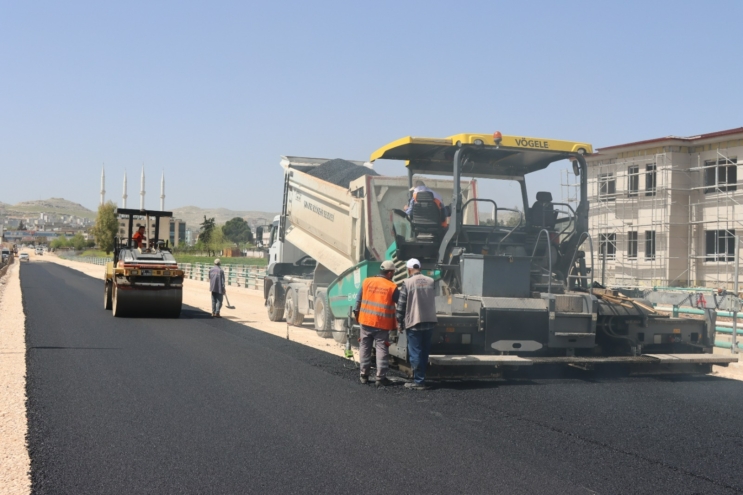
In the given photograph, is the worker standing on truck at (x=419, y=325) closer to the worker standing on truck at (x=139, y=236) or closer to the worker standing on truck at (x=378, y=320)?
the worker standing on truck at (x=378, y=320)

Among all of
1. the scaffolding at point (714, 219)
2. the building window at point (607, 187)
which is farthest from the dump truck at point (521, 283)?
the building window at point (607, 187)

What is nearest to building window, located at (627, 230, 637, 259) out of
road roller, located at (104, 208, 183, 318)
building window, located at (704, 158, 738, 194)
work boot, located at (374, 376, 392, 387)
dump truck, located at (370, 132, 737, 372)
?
building window, located at (704, 158, 738, 194)

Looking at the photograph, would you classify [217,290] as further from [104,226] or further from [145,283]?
[104,226]

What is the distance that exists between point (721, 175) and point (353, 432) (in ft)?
88.3

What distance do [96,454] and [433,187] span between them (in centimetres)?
600

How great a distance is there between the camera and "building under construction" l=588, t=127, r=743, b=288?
28.1 meters

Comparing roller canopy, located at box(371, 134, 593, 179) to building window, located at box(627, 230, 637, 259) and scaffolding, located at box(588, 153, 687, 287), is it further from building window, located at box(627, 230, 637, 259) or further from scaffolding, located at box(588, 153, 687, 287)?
building window, located at box(627, 230, 637, 259)

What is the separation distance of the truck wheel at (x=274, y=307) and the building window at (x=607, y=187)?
61.6ft

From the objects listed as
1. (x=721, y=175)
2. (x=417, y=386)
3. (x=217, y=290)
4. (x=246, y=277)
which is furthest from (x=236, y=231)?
(x=417, y=386)

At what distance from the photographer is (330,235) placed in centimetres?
1390

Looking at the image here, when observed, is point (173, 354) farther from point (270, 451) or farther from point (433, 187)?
point (270, 451)

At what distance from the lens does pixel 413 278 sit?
8516mm

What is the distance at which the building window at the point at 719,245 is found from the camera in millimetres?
27672

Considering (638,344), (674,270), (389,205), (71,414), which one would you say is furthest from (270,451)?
(674,270)
